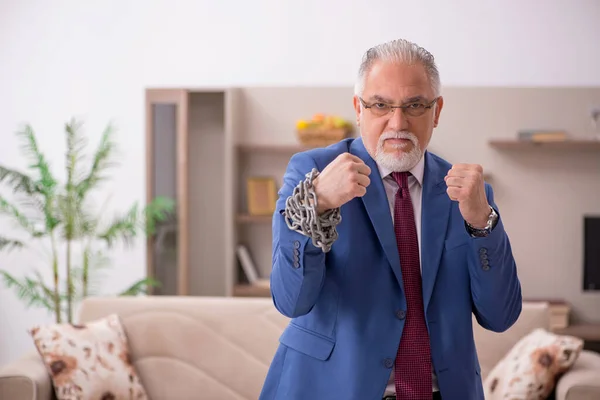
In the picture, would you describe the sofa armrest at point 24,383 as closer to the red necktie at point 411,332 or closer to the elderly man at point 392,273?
the elderly man at point 392,273

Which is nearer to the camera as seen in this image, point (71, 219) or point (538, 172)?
point (71, 219)

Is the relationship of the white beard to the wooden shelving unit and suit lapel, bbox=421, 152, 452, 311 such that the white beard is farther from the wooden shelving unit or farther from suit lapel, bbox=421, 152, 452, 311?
the wooden shelving unit

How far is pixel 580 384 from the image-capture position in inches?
115

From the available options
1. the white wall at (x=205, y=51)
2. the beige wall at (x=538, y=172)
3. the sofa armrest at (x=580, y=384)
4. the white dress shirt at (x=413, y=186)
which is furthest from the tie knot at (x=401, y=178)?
the white wall at (x=205, y=51)

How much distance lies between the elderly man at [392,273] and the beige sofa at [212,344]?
6.31ft

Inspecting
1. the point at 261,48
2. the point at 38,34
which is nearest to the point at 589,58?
the point at 261,48

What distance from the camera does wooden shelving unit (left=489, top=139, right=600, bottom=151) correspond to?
17.2 feet

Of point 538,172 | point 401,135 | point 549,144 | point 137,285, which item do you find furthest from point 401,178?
point 538,172

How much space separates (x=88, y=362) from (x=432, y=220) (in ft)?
7.13

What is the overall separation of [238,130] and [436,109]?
412 centimetres

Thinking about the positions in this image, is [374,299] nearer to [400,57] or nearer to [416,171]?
[416,171]

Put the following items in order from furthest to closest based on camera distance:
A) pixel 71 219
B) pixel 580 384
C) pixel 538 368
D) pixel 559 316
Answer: pixel 559 316 → pixel 71 219 → pixel 538 368 → pixel 580 384

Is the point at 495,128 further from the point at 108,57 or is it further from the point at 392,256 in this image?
the point at 392,256

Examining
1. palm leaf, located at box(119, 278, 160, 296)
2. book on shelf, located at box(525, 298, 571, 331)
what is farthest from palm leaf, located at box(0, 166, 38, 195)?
book on shelf, located at box(525, 298, 571, 331)
